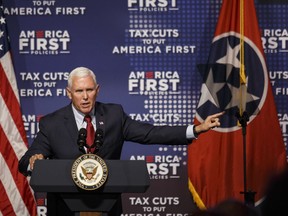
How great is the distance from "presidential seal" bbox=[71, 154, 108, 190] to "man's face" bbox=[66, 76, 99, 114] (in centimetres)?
→ 76

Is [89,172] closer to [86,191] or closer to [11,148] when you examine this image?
[86,191]

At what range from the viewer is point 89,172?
109 inches

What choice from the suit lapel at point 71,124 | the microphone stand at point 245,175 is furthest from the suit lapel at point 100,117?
the microphone stand at point 245,175

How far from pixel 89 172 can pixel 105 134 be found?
743 mm

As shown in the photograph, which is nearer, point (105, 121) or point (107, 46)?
point (105, 121)

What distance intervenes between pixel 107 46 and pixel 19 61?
828 millimetres

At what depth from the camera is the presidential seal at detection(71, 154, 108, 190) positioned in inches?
109

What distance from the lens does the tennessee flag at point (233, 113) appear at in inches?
211

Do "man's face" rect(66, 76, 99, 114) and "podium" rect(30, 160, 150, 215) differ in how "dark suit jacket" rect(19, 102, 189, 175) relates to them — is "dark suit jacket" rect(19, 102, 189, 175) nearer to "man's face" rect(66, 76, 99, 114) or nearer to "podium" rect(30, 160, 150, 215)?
"man's face" rect(66, 76, 99, 114)

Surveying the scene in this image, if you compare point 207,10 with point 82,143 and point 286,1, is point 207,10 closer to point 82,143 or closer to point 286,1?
point 286,1

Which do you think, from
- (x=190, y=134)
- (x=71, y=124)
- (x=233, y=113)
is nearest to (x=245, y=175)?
(x=233, y=113)

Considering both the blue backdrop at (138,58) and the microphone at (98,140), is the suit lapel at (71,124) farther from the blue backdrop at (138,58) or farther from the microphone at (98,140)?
the blue backdrop at (138,58)

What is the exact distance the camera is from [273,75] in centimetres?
559

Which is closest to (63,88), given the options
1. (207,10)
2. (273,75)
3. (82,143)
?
(207,10)
